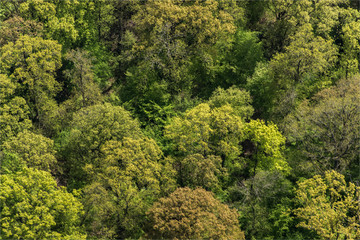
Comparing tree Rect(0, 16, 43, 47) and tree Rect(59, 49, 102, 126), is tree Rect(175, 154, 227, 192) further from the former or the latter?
tree Rect(0, 16, 43, 47)

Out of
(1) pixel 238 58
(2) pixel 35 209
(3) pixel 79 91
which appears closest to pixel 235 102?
(1) pixel 238 58

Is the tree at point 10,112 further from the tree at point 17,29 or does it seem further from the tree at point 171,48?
the tree at point 171,48

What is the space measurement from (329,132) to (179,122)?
2021 centimetres

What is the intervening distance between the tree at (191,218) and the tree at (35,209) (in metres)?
8.34

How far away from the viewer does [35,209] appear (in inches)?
1388

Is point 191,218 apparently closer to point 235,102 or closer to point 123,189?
point 123,189

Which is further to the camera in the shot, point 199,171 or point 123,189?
point 199,171

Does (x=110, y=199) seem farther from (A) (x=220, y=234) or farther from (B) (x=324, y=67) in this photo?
(B) (x=324, y=67)

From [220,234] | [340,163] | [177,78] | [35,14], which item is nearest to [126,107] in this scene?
[177,78]

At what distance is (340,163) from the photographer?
46438 mm

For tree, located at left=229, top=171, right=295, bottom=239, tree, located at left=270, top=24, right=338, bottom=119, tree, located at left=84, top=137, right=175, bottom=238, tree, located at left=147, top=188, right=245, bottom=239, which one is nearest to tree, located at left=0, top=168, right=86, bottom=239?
tree, located at left=84, top=137, right=175, bottom=238

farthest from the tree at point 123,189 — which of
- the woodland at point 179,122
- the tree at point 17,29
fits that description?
the tree at point 17,29

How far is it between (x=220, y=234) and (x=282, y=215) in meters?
11.9

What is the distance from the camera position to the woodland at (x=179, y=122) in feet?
127
